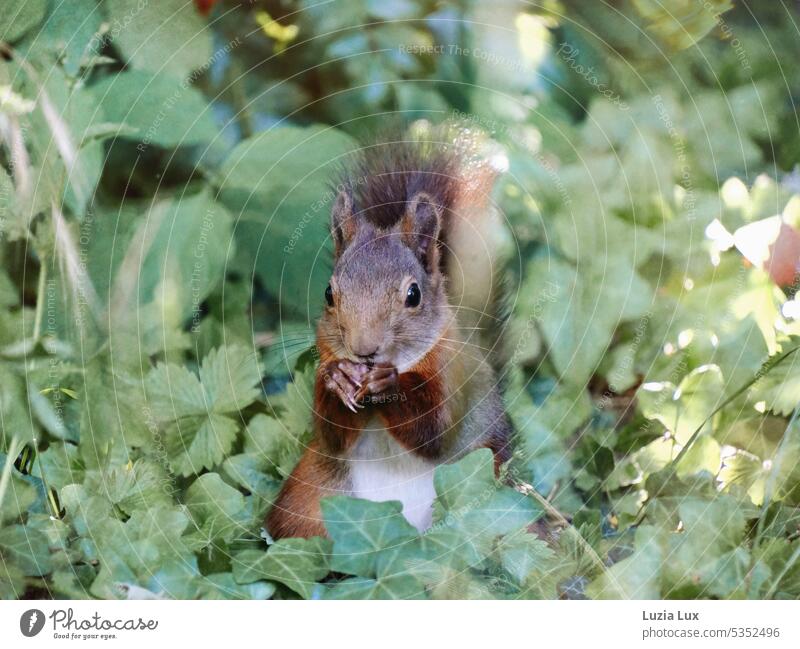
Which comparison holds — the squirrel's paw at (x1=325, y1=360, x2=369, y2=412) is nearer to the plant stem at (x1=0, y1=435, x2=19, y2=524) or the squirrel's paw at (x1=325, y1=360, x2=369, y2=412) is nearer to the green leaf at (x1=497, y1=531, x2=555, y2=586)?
the green leaf at (x1=497, y1=531, x2=555, y2=586)

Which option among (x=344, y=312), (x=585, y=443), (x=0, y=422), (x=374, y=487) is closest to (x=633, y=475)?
(x=585, y=443)

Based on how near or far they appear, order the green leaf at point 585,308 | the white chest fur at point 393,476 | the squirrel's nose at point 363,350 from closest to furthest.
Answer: the squirrel's nose at point 363,350 → the white chest fur at point 393,476 → the green leaf at point 585,308

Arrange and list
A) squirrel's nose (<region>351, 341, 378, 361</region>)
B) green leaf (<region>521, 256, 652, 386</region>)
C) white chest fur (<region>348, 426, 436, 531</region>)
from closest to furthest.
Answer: squirrel's nose (<region>351, 341, 378, 361</region>) < white chest fur (<region>348, 426, 436, 531</region>) < green leaf (<region>521, 256, 652, 386</region>)

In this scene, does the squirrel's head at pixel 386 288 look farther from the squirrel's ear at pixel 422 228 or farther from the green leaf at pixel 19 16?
the green leaf at pixel 19 16

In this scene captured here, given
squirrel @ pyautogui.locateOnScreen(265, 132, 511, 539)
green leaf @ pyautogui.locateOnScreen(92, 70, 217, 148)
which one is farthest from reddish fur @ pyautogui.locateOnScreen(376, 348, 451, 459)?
green leaf @ pyautogui.locateOnScreen(92, 70, 217, 148)

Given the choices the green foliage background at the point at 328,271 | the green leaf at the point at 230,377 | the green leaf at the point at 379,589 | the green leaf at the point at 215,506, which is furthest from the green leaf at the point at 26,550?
the green leaf at the point at 379,589

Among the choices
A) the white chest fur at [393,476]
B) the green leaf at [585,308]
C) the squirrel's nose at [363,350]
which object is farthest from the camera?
the green leaf at [585,308]

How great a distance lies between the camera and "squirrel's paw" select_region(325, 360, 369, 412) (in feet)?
4.68

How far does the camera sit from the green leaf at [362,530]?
4.70ft

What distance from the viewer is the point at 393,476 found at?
1.51 meters

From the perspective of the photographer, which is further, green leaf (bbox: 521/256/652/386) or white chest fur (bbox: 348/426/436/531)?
green leaf (bbox: 521/256/652/386)

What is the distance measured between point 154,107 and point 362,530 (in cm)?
73

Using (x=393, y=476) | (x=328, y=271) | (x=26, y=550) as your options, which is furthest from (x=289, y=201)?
(x=26, y=550)

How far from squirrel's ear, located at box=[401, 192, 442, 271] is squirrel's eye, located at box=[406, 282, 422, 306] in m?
0.05
